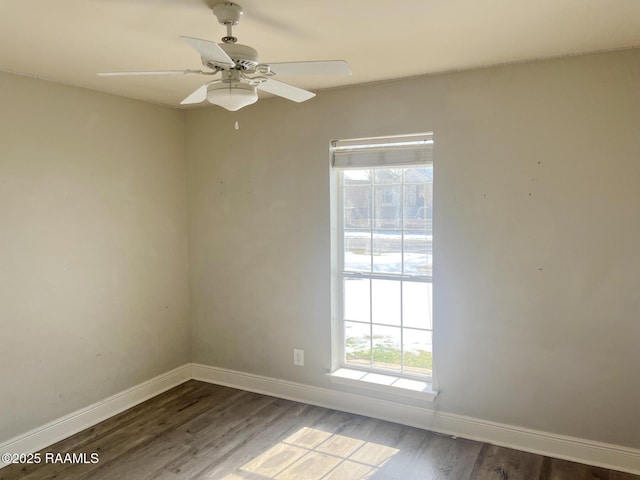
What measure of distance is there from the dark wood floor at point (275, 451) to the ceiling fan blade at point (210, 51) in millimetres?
2215

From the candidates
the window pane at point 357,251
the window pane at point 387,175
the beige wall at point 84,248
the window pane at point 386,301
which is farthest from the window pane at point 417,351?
the beige wall at point 84,248

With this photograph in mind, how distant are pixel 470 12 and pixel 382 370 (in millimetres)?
2412

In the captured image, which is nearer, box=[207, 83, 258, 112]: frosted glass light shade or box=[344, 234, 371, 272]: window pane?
box=[207, 83, 258, 112]: frosted glass light shade

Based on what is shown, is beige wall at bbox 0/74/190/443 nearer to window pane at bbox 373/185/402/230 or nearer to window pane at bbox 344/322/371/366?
window pane at bbox 344/322/371/366

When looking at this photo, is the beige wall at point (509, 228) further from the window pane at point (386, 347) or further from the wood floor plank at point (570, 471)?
the window pane at point (386, 347)

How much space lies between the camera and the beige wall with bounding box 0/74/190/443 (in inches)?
113

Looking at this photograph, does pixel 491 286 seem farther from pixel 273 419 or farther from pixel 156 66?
pixel 156 66

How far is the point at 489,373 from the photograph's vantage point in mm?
2961

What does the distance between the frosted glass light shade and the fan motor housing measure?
79 millimetres

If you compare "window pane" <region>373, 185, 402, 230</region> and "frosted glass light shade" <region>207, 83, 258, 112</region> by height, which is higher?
"frosted glass light shade" <region>207, 83, 258, 112</region>

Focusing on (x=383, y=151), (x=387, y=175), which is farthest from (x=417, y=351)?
(x=383, y=151)

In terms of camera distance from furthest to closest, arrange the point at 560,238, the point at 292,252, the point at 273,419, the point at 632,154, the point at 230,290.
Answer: the point at 230,290, the point at 292,252, the point at 273,419, the point at 560,238, the point at 632,154

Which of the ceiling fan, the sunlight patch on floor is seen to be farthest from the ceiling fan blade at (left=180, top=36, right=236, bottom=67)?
the sunlight patch on floor

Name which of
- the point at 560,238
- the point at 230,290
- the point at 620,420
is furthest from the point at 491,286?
the point at 230,290
